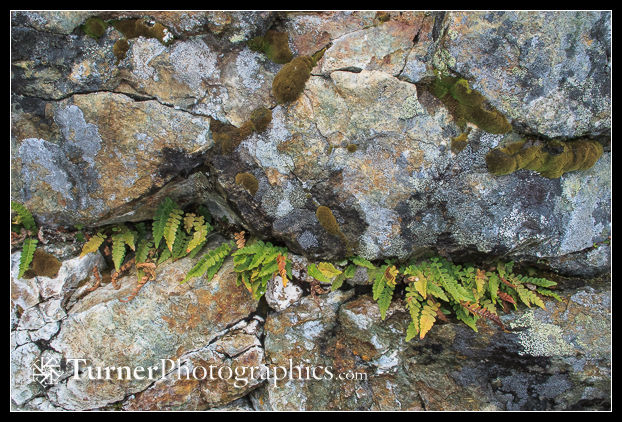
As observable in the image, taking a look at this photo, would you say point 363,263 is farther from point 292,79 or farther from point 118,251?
point 118,251

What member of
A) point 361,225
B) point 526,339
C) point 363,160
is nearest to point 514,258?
point 526,339

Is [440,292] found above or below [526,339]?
above

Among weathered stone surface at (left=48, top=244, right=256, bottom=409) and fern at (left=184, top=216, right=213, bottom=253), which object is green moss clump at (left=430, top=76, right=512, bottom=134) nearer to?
fern at (left=184, top=216, right=213, bottom=253)

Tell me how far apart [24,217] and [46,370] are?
2399mm

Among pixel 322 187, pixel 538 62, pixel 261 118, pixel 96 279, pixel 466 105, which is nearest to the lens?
pixel 538 62

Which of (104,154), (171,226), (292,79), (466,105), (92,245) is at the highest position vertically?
(292,79)

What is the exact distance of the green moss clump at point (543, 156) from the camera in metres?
5.15

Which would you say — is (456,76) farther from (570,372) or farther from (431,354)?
(570,372)

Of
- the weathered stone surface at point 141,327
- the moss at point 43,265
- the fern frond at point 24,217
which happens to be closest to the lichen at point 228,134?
the weathered stone surface at point 141,327

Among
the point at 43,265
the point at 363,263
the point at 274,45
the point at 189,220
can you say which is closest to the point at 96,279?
the point at 43,265

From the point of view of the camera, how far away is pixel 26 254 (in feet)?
19.4

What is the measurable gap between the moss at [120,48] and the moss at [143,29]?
93 millimetres

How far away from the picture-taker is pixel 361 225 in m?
5.67

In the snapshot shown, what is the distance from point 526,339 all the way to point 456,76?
3822mm
